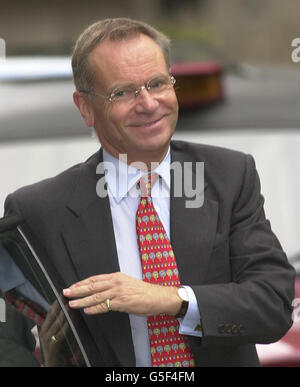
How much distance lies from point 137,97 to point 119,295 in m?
0.44

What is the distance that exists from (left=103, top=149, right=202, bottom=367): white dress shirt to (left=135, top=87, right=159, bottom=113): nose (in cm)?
21

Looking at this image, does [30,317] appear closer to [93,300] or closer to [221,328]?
[93,300]

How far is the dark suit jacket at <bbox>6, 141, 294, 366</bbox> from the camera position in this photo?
6.58 feet

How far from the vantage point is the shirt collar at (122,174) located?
83.0 inches

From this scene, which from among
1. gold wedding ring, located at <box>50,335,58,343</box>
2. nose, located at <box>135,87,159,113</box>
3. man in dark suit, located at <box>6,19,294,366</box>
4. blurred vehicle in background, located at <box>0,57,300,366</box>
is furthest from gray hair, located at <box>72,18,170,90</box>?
blurred vehicle in background, located at <box>0,57,300,366</box>

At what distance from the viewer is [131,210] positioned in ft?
7.00

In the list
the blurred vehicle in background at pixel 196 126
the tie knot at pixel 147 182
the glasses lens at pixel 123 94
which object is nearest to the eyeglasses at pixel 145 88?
the glasses lens at pixel 123 94

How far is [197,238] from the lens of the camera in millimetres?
2074

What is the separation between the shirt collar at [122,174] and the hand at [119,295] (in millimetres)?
277

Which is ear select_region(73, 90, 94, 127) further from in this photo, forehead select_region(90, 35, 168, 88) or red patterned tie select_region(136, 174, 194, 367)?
red patterned tie select_region(136, 174, 194, 367)

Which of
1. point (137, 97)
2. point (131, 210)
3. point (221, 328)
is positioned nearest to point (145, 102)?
point (137, 97)

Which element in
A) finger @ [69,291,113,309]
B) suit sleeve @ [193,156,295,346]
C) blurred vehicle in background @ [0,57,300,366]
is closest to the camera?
finger @ [69,291,113,309]

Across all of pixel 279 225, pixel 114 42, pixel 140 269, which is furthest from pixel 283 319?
pixel 279 225

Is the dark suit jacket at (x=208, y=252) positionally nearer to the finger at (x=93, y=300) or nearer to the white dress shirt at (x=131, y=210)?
the white dress shirt at (x=131, y=210)
